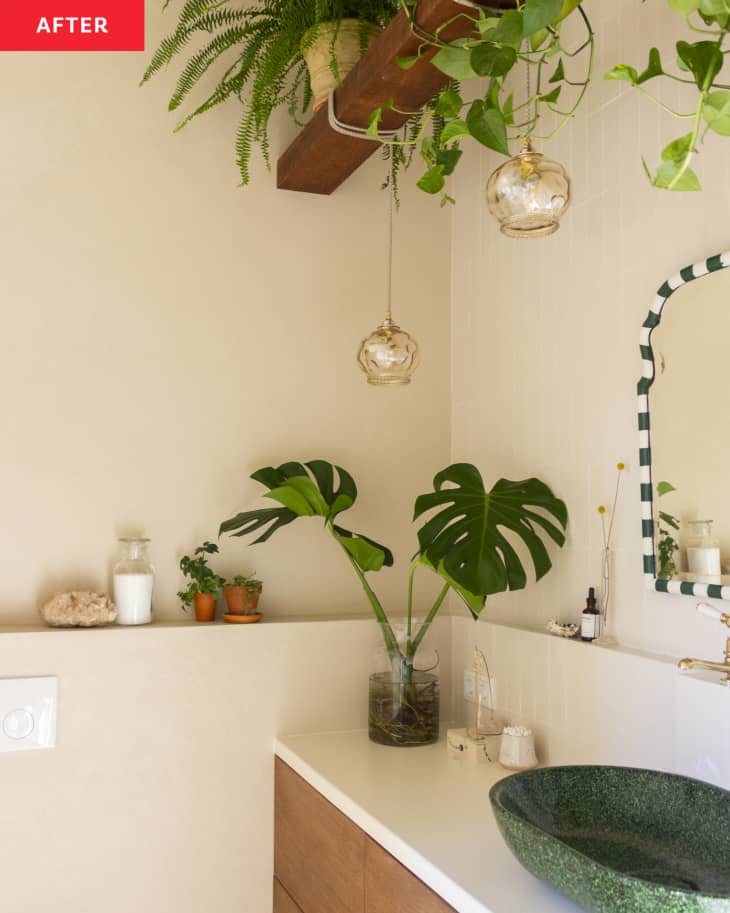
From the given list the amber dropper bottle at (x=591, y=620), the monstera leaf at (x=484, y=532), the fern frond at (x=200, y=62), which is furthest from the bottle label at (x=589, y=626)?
the fern frond at (x=200, y=62)

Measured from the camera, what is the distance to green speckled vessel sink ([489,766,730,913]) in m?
1.21

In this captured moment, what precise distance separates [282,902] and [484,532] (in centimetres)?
102

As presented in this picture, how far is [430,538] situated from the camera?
1958mm

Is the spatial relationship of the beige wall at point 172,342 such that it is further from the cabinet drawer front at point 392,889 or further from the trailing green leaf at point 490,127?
the trailing green leaf at point 490,127

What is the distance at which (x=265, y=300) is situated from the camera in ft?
8.05

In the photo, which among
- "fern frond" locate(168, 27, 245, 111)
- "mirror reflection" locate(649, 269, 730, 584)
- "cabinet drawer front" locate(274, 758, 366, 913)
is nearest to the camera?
"mirror reflection" locate(649, 269, 730, 584)

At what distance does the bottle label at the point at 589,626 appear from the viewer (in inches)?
74.3

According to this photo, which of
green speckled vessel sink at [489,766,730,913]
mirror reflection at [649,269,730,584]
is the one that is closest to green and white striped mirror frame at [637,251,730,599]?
mirror reflection at [649,269,730,584]

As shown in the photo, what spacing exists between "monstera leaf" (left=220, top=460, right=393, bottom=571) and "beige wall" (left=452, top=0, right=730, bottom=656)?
39 cm

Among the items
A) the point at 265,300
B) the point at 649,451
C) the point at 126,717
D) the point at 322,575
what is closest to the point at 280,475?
the point at 322,575

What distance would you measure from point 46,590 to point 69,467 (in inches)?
12.0

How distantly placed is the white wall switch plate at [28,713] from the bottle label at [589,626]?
3.86ft

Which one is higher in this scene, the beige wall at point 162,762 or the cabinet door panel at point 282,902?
the beige wall at point 162,762

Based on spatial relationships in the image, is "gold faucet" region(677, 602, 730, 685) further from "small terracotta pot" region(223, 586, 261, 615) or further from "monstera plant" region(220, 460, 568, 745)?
"small terracotta pot" region(223, 586, 261, 615)
